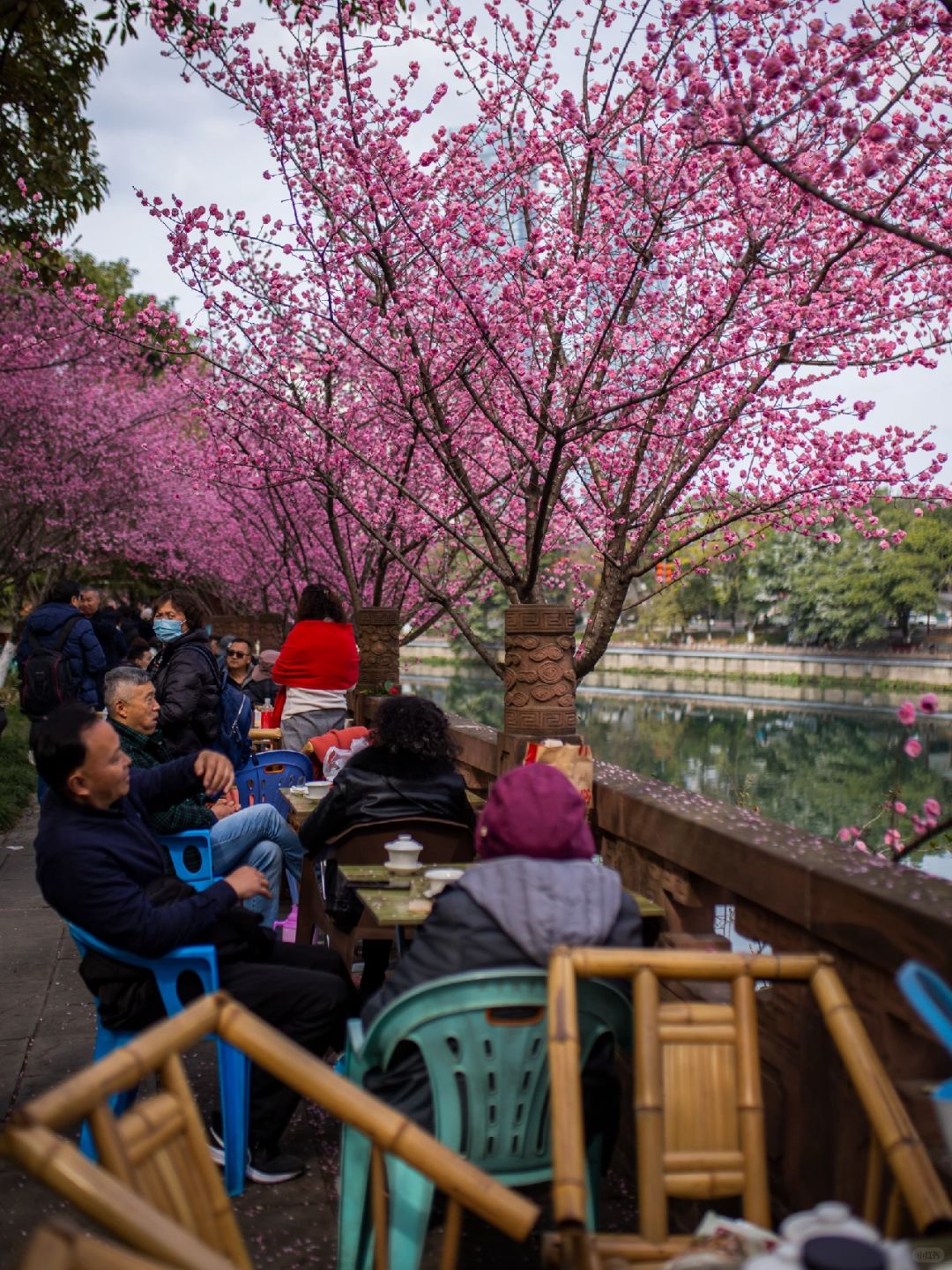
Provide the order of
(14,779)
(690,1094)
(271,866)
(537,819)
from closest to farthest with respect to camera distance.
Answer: (690,1094), (537,819), (271,866), (14,779)

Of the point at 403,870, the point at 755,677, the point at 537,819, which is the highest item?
the point at 537,819

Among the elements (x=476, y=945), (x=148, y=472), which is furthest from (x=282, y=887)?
(x=148, y=472)

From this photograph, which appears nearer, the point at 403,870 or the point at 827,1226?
the point at 827,1226

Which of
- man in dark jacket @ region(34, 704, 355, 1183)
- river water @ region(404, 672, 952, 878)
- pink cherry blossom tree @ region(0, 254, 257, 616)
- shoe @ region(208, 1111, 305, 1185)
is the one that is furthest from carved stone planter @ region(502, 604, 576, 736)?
river water @ region(404, 672, 952, 878)

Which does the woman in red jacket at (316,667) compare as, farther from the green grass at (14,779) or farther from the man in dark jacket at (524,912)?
the man in dark jacket at (524,912)

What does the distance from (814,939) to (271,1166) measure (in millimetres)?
1888

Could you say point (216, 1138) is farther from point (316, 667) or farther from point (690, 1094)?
point (316, 667)

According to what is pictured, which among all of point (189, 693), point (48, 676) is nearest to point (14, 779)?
point (48, 676)

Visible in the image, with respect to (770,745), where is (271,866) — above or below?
above

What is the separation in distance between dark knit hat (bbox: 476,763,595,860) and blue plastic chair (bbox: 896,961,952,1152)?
1.00 meters

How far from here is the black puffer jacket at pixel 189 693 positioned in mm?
6402

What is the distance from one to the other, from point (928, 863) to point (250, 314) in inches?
694

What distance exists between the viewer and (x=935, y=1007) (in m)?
2.09

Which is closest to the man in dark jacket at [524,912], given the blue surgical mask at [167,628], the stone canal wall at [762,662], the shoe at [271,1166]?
the shoe at [271,1166]
